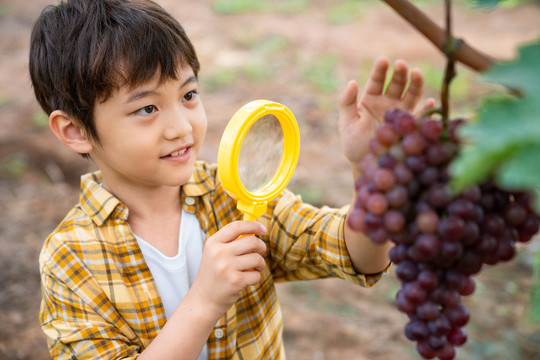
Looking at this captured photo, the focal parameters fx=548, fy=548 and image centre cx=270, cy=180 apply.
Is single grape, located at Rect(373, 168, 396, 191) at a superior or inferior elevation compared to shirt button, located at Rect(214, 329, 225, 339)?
superior

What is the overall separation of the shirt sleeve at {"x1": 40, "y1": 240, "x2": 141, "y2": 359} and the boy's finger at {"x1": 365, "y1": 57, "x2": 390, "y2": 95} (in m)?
Result: 0.85

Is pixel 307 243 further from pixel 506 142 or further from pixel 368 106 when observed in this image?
pixel 506 142

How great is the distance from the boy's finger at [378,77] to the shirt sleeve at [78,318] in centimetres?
85

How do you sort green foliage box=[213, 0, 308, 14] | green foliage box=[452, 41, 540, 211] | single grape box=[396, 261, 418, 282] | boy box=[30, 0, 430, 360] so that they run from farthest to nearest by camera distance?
green foliage box=[213, 0, 308, 14], boy box=[30, 0, 430, 360], single grape box=[396, 261, 418, 282], green foliage box=[452, 41, 540, 211]

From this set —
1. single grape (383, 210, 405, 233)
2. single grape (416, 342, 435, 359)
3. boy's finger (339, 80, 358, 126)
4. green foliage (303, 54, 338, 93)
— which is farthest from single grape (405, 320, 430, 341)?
green foliage (303, 54, 338, 93)

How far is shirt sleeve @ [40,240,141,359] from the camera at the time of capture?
1347 millimetres

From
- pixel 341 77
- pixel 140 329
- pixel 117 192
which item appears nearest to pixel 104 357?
pixel 140 329

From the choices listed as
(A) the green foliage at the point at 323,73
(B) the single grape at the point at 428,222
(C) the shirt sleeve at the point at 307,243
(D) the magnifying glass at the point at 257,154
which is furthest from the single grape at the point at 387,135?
(A) the green foliage at the point at 323,73

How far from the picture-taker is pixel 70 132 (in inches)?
62.1

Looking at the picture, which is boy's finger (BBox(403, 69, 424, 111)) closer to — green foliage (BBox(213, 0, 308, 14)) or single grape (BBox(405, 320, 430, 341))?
single grape (BBox(405, 320, 430, 341))

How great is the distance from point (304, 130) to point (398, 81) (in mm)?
3678

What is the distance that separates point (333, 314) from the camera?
3053mm

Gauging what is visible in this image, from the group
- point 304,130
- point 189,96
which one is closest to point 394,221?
point 189,96

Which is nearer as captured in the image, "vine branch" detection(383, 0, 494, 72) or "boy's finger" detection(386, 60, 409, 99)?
"vine branch" detection(383, 0, 494, 72)
